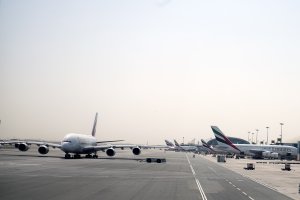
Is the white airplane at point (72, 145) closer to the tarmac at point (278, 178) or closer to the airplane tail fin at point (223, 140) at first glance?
the tarmac at point (278, 178)

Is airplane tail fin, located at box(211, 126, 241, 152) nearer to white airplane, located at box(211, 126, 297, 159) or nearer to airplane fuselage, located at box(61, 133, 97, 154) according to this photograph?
white airplane, located at box(211, 126, 297, 159)

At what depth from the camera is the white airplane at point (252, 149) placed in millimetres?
135750

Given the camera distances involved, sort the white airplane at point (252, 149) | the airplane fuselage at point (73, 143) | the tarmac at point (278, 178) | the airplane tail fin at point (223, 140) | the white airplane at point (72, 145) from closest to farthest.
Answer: the tarmac at point (278, 178) → the airplane fuselage at point (73, 143) → the white airplane at point (72, 145) → the airplane tail fin at point (223, 140) → the white airplane at point (252, 149)

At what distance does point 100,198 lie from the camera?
28938mm

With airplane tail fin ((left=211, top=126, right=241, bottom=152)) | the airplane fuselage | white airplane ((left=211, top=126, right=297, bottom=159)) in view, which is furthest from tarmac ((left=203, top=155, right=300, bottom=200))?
white airplane ((left=211, top=126, right=297, bottom=159))

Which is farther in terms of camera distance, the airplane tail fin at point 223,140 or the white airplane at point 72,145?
the airplane tail fin at point 223,140

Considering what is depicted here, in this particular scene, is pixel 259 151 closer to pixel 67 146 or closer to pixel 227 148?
Result: pixel 227 148

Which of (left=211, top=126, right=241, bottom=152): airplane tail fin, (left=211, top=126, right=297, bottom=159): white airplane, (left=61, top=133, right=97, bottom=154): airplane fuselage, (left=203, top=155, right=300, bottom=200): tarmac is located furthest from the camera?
(left=211, top=126, right=297, bottom=159): white airplane

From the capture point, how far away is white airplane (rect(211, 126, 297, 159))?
136 metres

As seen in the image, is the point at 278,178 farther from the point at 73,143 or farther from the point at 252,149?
the point at 252,149

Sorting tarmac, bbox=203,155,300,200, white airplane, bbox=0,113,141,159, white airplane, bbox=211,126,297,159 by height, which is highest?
white airplane, bbox=211,126,297,159

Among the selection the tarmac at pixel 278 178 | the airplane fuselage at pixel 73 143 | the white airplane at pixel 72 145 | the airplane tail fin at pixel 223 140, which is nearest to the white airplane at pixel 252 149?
the airplane tail fin at pixel 223 140

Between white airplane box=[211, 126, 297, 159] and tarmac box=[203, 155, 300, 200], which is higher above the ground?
white airplane box=[211, 126, 297, 159]

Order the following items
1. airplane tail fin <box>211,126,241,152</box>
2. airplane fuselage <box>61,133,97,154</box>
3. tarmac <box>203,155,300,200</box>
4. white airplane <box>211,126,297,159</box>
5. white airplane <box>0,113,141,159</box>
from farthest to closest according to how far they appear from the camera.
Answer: white airplane <box>211,126,297,159</box>
airplane tail fin <box>211,126,241,152</box>
white airplane <box>0,113,141,159</box>
airplane fuselage <box>61,133,97,154</box>
tarmac <box>203,155,300,200</box>
